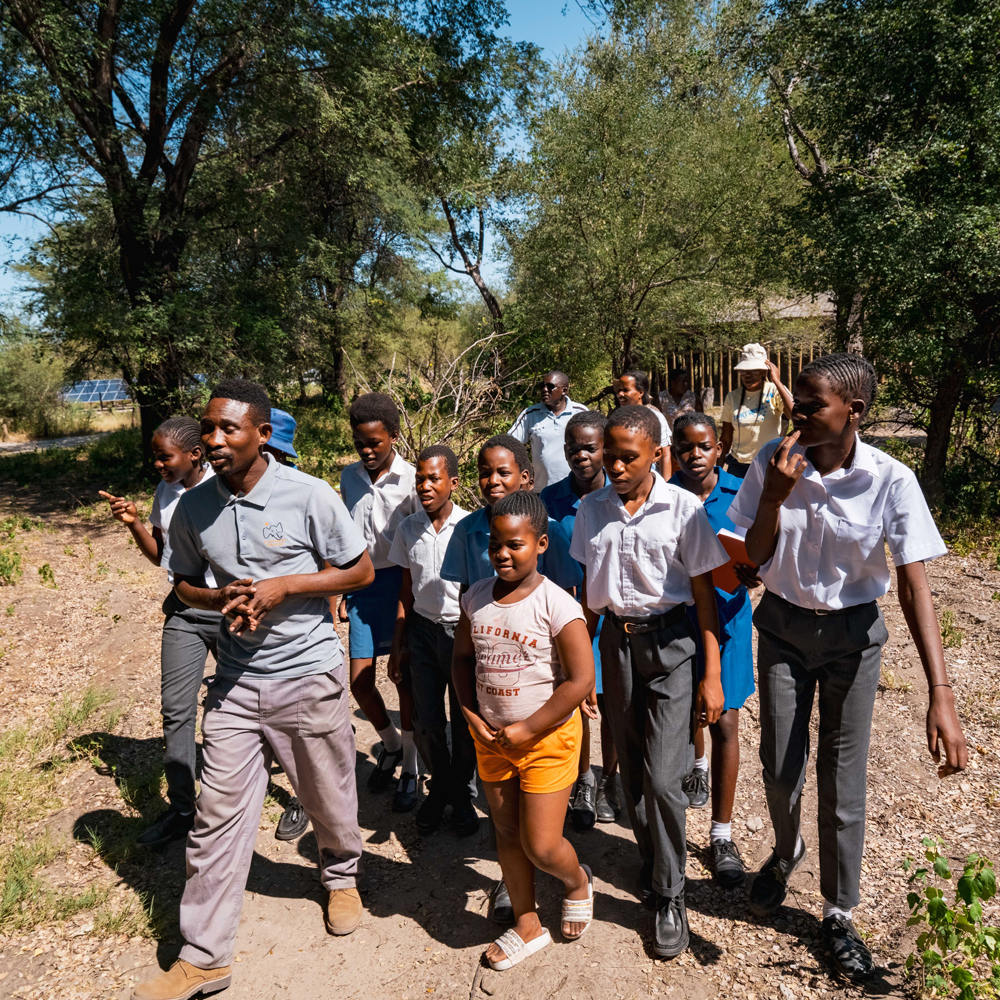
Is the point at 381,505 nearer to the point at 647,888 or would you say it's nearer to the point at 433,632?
the point at 433,632

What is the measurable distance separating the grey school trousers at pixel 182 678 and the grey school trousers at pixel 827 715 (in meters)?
2.50

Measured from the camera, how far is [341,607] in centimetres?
418

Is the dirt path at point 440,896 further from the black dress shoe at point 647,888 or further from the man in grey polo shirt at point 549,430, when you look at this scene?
the man in grey polo shirt at point 549,430

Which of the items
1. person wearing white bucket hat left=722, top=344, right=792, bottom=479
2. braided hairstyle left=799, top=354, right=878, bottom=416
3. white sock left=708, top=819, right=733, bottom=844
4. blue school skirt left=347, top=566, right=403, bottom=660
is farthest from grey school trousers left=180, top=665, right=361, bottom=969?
person wearing white bucket hat left=722, top=344, right=792, bottom=479

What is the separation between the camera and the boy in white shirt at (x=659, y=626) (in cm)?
274

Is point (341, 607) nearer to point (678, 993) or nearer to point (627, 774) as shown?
point (627, 774)

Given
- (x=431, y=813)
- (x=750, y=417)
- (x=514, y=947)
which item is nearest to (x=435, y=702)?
(x=431, y=813)

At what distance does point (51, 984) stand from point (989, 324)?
28.4 ft

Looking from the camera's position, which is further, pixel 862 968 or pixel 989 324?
pixel 989 324

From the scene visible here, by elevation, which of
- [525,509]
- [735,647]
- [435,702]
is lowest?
[435,702]

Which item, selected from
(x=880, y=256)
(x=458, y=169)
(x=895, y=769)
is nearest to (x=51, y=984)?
(x=895, y=769)

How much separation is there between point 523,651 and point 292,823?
1.98 m

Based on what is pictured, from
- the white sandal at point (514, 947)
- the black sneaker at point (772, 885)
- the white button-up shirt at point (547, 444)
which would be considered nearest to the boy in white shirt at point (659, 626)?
the black sneaker at point (772, 885)

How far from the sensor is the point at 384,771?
13.5ft
